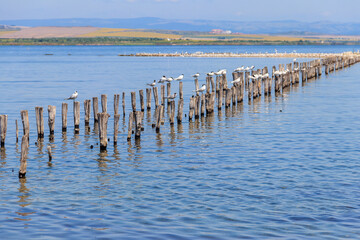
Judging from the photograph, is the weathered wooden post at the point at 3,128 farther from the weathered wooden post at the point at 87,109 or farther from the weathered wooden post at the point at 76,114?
the weathered wooden post at the point at 87,109

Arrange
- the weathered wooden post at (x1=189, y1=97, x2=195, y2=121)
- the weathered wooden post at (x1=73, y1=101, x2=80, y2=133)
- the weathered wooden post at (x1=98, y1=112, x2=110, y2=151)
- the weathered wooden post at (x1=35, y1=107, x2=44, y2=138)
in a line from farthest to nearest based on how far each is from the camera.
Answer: the weathered wooden post at (x1=189, y1=97, x2=195, y2=121), the weathered wooden post at (x1=73, y1=101, x2=80, y2=133), the weathered wooden post at (x1=35, y1=107, x2=44, y2=138), the weathered wooden post at (x1=98, y1=112, x2=110, y2=151)

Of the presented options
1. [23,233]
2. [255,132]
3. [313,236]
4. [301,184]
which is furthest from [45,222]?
[255,132]

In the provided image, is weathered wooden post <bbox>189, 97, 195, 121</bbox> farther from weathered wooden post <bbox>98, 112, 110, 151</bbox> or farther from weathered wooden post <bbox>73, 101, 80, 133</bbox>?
weathered wooden post <bbox>98, 112, 110, 151</bbox>

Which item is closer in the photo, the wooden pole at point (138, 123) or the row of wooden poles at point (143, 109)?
the row of wooden poles at point (143, 109)

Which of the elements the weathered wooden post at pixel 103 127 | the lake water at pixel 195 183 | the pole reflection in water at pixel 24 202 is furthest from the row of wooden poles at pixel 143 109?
the pole reflection in water at pixel 24 202

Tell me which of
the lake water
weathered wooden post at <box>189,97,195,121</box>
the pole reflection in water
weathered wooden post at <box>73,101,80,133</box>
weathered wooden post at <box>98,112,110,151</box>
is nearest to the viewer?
the lake water

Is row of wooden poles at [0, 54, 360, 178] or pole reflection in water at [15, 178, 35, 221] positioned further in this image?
row of wooden poles at [0, 54, 360, 178]

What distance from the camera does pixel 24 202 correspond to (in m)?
15.4

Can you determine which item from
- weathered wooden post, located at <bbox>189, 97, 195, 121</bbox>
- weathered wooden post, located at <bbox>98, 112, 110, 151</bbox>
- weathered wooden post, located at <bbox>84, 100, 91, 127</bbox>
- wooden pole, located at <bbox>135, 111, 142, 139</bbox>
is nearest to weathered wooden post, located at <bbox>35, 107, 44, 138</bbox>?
weathered wooden post, located at <bbox>84, 100, 91, 127</bbox>

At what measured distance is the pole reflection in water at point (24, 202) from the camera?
1429cm

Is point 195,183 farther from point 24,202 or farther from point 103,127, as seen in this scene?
point 103,127

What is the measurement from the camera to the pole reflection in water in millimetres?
14289

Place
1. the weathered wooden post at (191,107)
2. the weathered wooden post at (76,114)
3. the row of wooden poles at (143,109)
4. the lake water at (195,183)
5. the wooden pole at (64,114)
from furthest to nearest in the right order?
the weathered wooden post at (191,107) → the weathered wooden post at (76,114) → the wooden pole at (64,114) → the row of wooden poles at (143,109) → the lake water at (195,183)

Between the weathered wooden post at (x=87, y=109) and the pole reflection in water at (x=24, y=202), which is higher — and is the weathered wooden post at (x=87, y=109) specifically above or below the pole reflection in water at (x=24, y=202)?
above
